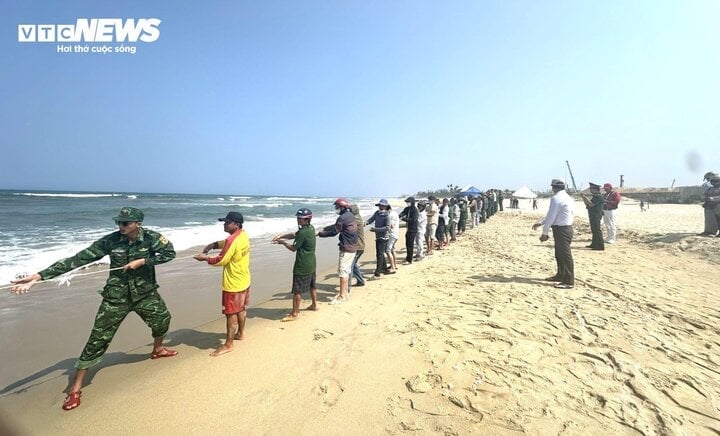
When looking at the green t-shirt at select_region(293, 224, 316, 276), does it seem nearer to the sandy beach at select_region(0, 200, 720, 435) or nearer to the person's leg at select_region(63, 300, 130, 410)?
the sandy beach at select_region(0, 200, 720, 435)

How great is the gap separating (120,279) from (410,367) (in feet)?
10.4

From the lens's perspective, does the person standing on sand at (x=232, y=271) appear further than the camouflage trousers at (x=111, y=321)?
Yes

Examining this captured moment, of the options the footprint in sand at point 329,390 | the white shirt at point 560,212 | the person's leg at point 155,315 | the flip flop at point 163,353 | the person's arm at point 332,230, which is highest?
the white shirt at point 560,212

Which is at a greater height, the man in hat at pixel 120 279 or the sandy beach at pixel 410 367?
the man in hat at pixel 120 279

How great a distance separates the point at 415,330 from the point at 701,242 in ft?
34.4

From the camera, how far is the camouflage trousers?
3010mm

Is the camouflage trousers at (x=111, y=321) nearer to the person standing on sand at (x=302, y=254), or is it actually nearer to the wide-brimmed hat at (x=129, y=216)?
the wide-brimmed hat at (x=129, y=216)

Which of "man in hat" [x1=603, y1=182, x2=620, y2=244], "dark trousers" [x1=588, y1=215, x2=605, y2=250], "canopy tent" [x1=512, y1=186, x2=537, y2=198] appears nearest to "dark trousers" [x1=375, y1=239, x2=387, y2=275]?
"dark trousers" [x1=588, y1=215, x2=605, y2=250]

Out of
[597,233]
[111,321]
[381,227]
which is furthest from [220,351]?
[597,233]

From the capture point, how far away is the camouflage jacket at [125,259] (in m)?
3.17

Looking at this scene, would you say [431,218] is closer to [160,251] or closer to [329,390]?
[329,390]

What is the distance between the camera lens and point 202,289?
21.7ft

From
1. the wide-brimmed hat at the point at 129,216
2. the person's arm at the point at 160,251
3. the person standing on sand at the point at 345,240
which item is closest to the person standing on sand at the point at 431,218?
the person standing on sand at the point at 345,240

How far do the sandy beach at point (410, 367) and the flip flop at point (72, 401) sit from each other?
111mm
